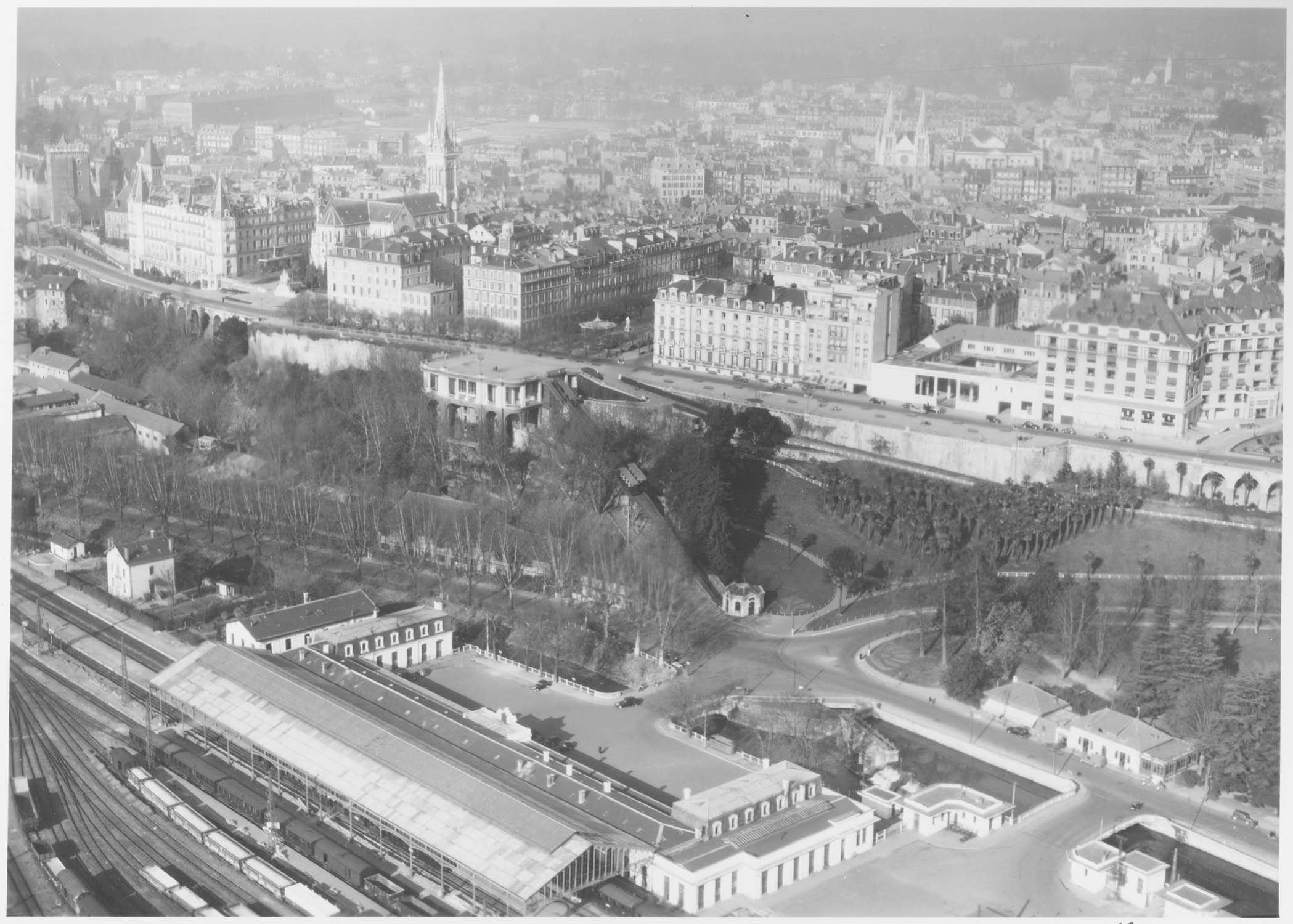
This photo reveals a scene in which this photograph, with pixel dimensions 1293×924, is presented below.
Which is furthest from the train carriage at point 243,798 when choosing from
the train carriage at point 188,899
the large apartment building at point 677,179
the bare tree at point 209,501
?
the large apartment building at point 677,179

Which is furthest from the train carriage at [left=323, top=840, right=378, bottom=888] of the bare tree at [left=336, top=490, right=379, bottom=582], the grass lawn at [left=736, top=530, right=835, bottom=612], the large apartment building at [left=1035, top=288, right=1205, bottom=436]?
the large apartment building at [left=1035, top=288, right=1205, bottom=436]

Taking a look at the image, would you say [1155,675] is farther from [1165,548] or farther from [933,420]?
[933,420]

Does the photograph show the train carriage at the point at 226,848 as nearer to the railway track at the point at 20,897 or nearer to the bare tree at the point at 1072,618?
the railway track at the point at 20,897

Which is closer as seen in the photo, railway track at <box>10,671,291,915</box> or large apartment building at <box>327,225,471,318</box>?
railway track at <box>10,671,291,915</box>

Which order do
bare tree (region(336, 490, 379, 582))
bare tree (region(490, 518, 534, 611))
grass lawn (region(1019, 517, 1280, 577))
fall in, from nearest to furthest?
grass lawn (region(1019, 517, 1280, 577)) < bare tree (region(490, 518, 534, 611)) < bare tree (region(336, 490, 379, 582))

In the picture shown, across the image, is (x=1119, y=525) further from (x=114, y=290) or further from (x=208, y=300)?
(x=114, y=290)

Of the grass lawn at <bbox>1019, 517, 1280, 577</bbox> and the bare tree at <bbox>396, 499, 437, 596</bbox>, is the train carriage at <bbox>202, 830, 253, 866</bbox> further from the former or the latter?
the grass lawn at <bbox>1019, 517, 1280, 577</bbox>

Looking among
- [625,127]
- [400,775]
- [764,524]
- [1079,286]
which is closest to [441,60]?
[625,127]
